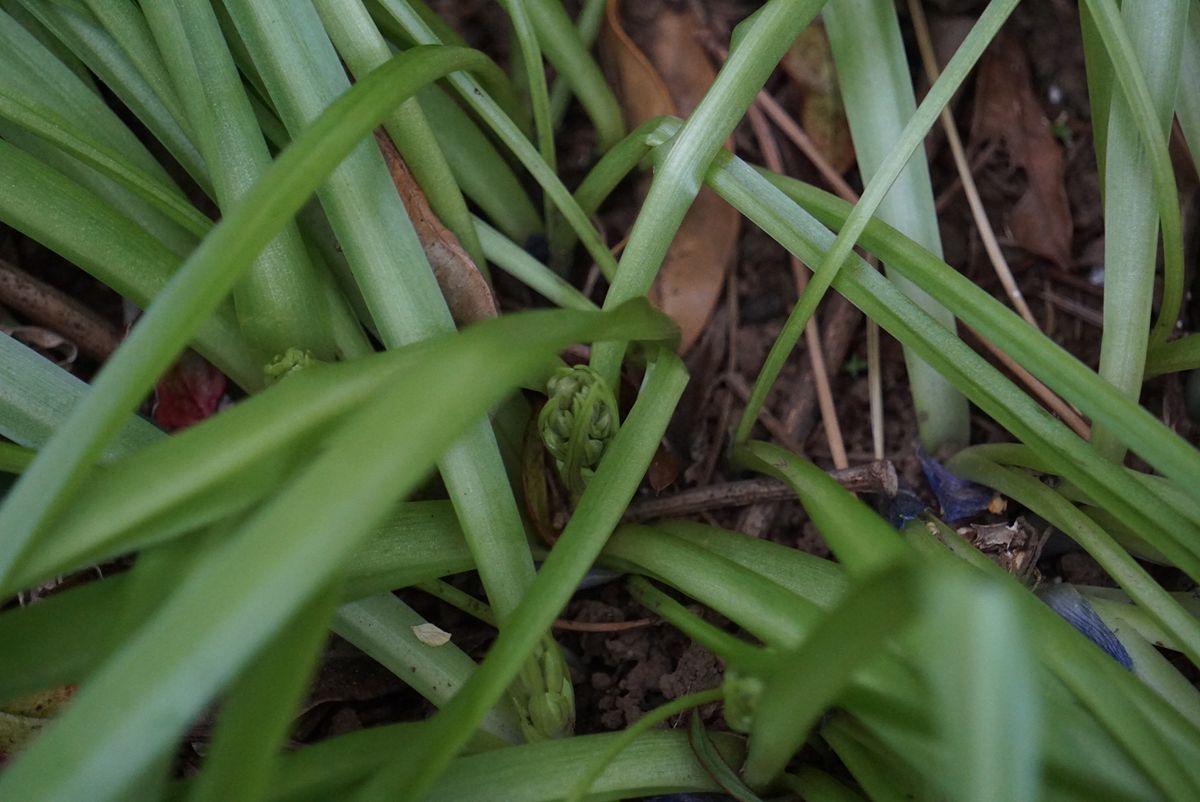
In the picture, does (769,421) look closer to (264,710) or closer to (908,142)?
(908,142)

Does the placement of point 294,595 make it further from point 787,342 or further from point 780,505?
point 780,505

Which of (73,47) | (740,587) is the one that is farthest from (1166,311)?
(73,47)

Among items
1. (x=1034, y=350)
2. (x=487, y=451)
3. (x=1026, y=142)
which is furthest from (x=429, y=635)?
(x=1026, y=142)

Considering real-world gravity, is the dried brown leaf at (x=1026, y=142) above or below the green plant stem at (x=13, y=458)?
above

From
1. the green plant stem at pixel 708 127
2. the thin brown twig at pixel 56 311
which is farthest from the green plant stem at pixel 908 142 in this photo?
the thin brown twig at pixel 56 311

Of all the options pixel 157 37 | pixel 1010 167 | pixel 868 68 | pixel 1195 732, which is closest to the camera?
pixel 1195 732

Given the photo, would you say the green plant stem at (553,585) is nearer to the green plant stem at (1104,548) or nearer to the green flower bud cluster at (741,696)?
the green flower bud cluster at (741,696)

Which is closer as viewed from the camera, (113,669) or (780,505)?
(113,669)
